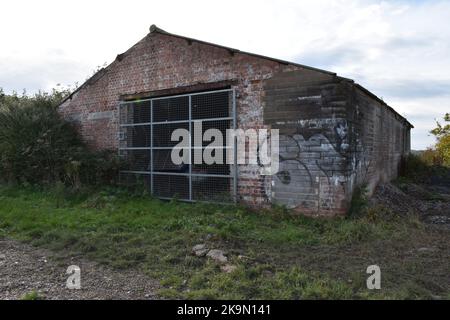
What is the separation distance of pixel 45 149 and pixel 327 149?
8.05 meters

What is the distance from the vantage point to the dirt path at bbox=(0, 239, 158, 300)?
12.7 ft

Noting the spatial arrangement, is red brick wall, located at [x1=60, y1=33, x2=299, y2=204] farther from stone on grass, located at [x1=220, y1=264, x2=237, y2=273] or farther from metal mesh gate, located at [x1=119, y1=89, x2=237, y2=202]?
stone on grass, located at [x1=220, y1=264, x2=237, y2=273]

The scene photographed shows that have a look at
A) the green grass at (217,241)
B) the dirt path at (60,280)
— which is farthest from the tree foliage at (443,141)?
the dirt path at (60,280)

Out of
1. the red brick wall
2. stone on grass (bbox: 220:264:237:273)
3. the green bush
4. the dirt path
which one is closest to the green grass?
stone on grass (bbox: 220:264:237:273)

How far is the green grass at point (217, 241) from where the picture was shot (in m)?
3.91

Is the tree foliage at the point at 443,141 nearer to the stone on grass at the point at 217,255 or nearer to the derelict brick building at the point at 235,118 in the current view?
the derelict brick building at the point at 235,118

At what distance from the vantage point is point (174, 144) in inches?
360

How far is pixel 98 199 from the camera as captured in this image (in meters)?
8.23

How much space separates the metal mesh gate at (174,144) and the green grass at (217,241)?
2.07 feet

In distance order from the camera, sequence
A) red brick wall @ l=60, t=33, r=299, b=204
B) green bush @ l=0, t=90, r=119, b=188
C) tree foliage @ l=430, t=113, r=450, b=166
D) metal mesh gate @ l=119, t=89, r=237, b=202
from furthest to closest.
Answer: tree foliage @ l=430, t=113, r=450, b=166 < green bush @ l=0, t=90, r=119, b=188 < metal mesh gate @ l=119, t=89, r=237, b=202 < red brick wall @ l=60, t=33, r=299, b=204

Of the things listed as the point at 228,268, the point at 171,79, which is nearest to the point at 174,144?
the point at 171,79

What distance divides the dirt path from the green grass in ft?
0.70

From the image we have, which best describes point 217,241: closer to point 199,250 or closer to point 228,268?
point 199,250
